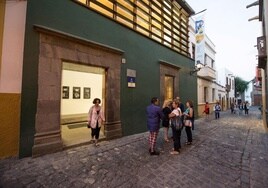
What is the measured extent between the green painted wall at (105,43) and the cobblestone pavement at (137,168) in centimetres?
115

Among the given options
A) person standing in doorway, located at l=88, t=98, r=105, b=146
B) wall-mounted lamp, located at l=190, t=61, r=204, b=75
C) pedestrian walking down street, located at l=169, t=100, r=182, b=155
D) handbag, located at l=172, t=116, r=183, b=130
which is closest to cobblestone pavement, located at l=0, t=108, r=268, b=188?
pedestrian walking down street, located at l=169, t=100, r=182, b=155

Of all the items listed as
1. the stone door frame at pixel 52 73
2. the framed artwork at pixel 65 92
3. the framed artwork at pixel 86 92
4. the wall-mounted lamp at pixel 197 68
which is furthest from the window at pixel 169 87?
the stone door frame at pixel 52 73

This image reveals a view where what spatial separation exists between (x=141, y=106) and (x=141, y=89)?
860 mm

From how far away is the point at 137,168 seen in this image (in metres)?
4.73

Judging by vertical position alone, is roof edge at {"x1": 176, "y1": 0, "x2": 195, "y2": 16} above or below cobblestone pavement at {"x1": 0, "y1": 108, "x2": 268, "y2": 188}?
above

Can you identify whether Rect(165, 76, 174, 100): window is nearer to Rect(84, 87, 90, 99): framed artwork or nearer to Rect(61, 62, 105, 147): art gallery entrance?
Rect(61, 62, 105, 147): art gallery entrance

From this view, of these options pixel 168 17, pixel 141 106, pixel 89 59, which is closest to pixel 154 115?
pixel 89 59

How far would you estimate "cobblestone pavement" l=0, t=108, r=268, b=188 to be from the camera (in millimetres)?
3926

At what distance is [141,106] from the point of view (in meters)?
9.73

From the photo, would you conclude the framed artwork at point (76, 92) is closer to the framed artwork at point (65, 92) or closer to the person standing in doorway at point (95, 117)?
the framed artwork at point (65, 92)

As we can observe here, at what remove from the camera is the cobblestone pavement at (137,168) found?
3.93 meters

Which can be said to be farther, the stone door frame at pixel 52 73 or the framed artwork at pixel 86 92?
the framed artwork at pixel 86 92

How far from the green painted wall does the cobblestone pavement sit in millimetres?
1154

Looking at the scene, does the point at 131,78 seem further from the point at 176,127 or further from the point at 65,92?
A: the point at 65,92
